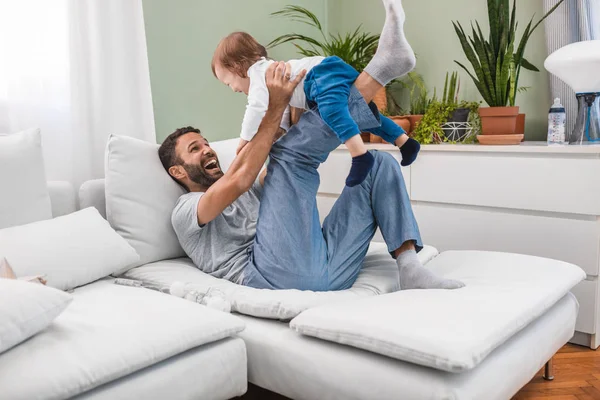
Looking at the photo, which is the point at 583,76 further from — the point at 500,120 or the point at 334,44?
the point at 334,44

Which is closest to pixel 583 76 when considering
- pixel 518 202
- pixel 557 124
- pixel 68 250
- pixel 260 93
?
pixel 557 124

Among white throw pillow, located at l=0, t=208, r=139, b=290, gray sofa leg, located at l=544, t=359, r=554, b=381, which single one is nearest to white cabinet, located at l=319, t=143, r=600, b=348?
gray sofa leg, located at l=544, t=359, r=554, b=381

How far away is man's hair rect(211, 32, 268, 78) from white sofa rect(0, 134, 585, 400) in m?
0.70

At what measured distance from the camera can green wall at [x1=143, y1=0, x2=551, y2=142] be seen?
10.1ft

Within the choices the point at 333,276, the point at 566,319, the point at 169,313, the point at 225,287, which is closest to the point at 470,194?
the point at 566,319

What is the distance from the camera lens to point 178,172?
2.15 metres

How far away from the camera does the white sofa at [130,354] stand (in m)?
1.21

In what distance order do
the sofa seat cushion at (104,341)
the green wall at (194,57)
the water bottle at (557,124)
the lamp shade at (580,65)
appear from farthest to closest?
the green wall at (194,57), the water bottle at (557,124), the lamp shade at (580,65), the sofa seat cushion at (104,341)

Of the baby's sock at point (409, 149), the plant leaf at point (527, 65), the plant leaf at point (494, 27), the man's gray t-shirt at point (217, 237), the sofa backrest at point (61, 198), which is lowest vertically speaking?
the man's gray t-shirt at point (217, 237)

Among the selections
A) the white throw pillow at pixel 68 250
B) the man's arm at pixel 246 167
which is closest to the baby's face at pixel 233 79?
the man's arm at pixel 246 167

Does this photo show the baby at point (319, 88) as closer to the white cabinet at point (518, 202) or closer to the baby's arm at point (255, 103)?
the baby's arm at point (255, 103)

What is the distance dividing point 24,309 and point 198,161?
37.3 inches

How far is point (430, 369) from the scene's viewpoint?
1330 millimetres

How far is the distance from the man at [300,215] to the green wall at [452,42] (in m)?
1.56
